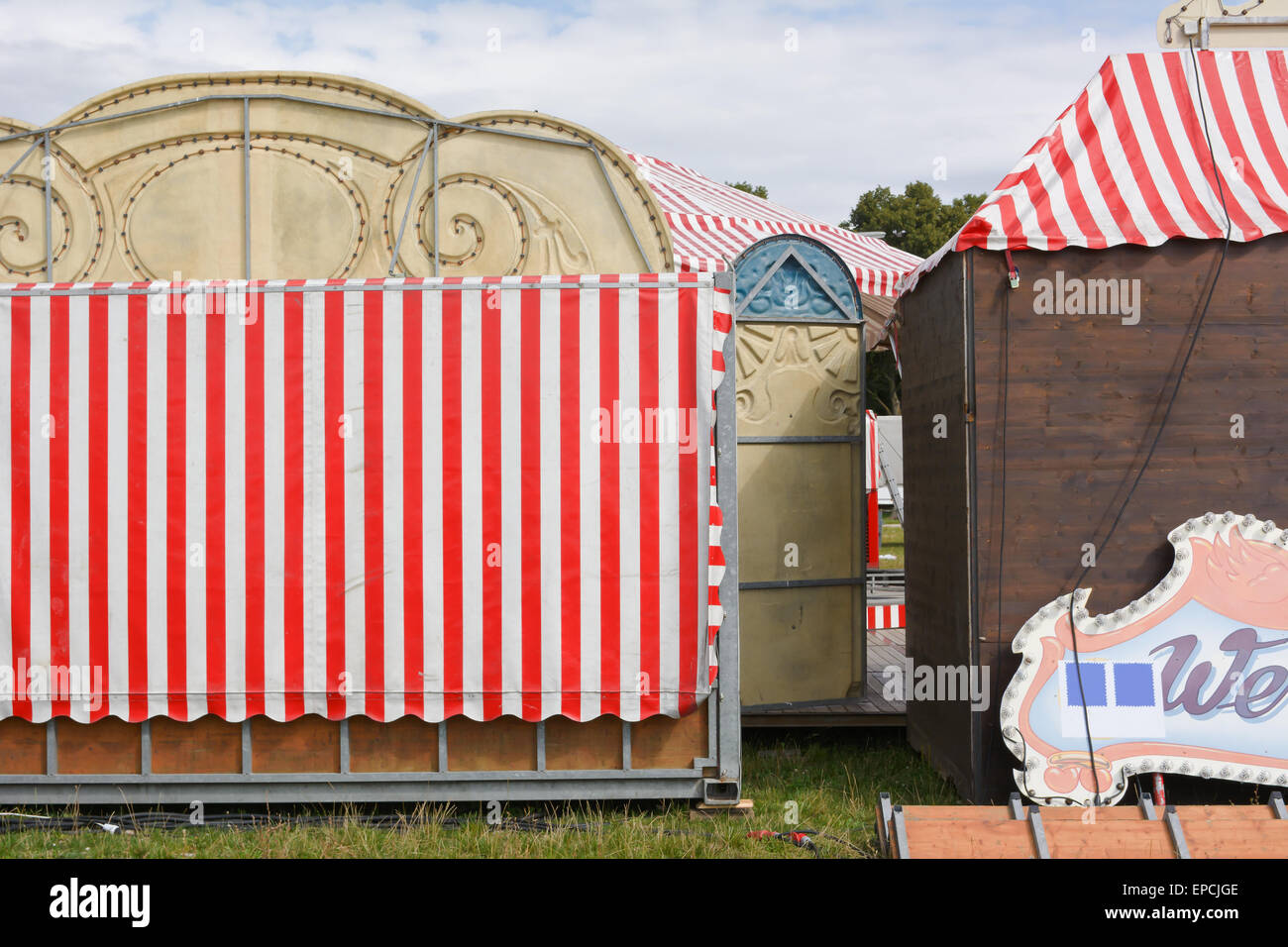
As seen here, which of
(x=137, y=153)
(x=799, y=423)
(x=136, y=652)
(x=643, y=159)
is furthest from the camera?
(x=643, y=159)

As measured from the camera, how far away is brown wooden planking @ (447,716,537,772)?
18.7 feet

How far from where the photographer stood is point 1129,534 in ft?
18.6

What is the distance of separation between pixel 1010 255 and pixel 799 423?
231 centimetres

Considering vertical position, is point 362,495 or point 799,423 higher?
point 799,423

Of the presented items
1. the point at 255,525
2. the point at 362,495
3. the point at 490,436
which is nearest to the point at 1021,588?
the point at 490,436

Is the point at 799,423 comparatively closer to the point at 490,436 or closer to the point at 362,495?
the point at 490,436

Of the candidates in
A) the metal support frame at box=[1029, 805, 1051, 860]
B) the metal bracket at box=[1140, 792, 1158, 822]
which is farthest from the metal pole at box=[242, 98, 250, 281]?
the metal bracket at box=[1140, 792, 1158, 822]

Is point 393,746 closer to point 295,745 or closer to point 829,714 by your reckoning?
point 295,745

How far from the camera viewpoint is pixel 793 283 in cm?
766

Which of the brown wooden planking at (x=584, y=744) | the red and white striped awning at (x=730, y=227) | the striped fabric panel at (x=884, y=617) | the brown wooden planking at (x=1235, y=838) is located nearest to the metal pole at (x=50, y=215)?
the brown wooden planking at (x=584, y=744)

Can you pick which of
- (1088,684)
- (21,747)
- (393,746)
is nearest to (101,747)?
(21,747)

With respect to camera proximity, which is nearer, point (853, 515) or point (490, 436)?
point (490, 436)

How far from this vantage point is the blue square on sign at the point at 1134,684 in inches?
214

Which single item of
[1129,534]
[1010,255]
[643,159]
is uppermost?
[643,159]
